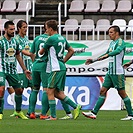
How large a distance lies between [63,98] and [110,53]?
1346 mm

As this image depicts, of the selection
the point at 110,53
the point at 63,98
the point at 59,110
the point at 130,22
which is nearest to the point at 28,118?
the point at 63,98

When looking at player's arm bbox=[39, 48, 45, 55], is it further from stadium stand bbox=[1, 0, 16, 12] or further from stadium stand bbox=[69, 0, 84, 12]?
stadium stand bbox=[1, 0, 16, 12]

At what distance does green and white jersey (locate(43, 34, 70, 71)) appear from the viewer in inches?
572

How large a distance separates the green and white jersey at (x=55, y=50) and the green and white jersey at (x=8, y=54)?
86 centimetres

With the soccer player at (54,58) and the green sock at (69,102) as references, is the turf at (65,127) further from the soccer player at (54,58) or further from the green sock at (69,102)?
the soccer player at (54,58)

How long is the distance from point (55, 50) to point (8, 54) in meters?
1.08

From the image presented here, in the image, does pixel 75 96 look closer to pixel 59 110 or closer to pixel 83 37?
pixel 59 110

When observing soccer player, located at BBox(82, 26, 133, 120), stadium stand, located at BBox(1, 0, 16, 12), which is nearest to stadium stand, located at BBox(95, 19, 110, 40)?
stadium stand, located at BBox(1, 0, 16, 12)

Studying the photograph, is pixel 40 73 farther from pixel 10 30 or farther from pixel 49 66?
pixel 10 30

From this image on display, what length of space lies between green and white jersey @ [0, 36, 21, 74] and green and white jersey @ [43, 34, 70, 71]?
858 millimetres

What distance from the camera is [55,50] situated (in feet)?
48.1

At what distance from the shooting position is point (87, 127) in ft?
41.9

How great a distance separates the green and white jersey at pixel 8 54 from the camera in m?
15.1

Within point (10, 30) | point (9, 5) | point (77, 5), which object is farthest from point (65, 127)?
point (9, 5)
